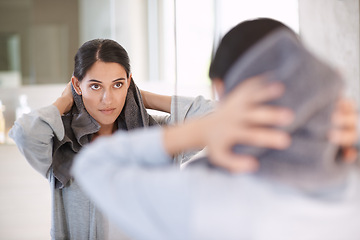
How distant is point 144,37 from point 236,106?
72 cm

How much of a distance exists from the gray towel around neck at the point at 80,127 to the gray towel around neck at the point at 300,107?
37 cm

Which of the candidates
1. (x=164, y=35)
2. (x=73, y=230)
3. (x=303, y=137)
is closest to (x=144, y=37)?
(x=164, y=35)

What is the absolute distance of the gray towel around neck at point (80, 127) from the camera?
63 centimetres

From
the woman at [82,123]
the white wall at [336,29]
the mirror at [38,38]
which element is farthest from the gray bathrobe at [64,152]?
the mirror at [38,38]

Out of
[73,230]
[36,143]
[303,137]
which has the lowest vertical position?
[73,230]

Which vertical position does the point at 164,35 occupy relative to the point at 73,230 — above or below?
above

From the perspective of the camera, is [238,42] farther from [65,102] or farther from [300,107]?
[65,102]

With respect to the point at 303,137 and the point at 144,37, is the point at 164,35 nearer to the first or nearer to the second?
the point at 144,37

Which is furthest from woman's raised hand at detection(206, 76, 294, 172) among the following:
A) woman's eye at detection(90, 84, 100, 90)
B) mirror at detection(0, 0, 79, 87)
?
mirror at detection(0, 0, 79, 87)

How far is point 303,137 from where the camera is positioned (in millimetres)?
253

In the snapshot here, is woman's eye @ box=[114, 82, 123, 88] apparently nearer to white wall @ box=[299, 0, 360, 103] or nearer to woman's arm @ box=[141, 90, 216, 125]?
woman's arm @ box=[141, 90, 216, 125]

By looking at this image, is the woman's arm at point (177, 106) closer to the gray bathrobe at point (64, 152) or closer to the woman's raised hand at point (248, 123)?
the gray bathrobe at point (64, 152)

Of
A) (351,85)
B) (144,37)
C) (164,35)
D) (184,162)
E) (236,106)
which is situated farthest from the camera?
(144,37)

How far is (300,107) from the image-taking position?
9.6 inches
